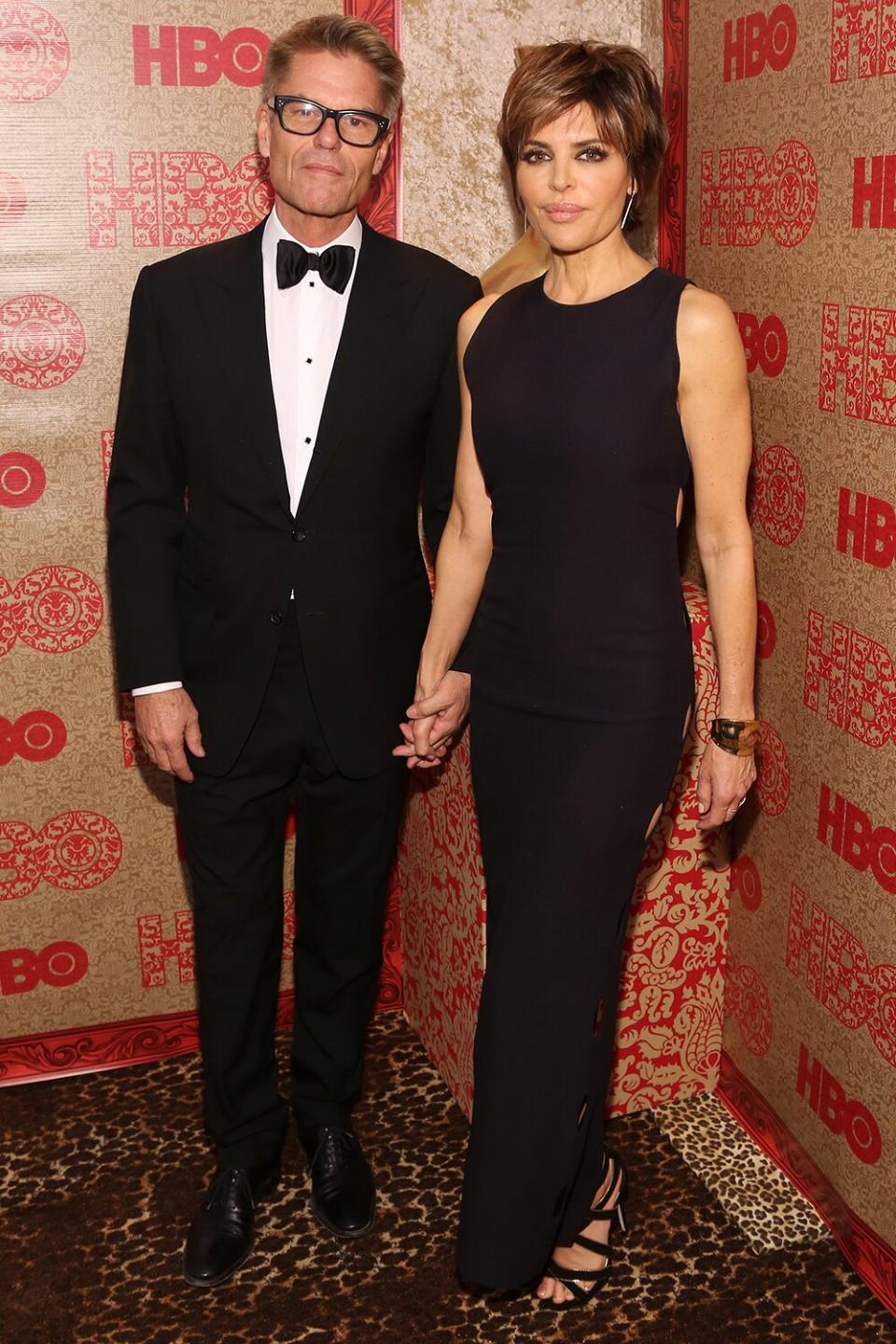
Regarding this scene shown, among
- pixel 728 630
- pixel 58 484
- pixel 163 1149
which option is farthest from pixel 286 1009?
pixel 728 630

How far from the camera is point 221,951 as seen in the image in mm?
2740

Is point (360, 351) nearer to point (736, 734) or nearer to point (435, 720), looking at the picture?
point (435, 720)

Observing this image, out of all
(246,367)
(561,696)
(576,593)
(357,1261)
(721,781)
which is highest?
(246,367)

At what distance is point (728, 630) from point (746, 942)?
102cm

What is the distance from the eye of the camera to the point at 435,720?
8.73 feet

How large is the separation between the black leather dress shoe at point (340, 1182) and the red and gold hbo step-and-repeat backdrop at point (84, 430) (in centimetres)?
67

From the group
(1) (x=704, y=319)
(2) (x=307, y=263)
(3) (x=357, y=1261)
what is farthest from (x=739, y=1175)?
(2) (x=307, y=263)

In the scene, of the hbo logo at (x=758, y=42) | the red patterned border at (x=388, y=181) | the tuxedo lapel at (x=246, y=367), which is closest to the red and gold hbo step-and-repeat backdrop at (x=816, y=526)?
the hbo logo at (x=758, y=42)

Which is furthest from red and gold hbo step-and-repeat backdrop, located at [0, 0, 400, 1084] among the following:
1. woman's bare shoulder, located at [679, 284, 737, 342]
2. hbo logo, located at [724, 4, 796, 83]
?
woman's bare shoulder, located at [679, 284, 737, 342]

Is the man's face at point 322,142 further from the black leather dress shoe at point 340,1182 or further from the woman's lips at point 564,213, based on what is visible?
the black leather dress shoe at point 340,1182

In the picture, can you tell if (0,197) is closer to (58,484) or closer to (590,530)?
(58,484)

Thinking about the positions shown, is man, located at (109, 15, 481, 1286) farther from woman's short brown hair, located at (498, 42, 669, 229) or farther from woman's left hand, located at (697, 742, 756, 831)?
woman's left hand, located at (697, 742, 756, 831)

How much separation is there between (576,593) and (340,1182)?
1304mm

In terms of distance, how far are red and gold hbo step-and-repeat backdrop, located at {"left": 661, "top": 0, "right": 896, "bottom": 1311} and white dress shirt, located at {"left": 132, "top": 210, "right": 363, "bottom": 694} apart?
2.63ft
